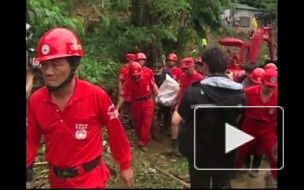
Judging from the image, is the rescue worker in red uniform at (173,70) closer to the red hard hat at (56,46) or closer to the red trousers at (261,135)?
the red trousers at (261,135)

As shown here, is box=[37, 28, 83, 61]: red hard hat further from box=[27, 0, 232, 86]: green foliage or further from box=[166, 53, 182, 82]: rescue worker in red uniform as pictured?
box=[27, 0, 232, 86]: green foliage

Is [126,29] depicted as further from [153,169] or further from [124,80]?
[153,169]

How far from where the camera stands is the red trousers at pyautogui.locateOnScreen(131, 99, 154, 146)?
9.31 meters

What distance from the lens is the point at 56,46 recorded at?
311 centimetres

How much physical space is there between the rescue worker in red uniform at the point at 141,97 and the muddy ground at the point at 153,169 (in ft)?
1.03

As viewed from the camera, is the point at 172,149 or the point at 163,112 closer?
the point at 172,149

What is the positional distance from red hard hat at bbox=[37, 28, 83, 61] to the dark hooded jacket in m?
0.91

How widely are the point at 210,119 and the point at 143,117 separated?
634cm

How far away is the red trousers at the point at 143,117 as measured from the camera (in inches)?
367

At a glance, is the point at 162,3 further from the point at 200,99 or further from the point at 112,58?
the point at 200,99

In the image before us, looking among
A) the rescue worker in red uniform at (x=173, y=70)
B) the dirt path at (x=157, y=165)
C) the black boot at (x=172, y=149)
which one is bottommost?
the dirt path at (x=157, y=165)

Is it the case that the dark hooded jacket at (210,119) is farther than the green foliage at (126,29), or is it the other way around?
the green foliage at (126,29)
